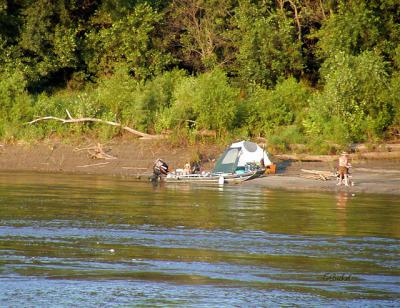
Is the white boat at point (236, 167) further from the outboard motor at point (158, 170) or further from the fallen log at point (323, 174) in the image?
the fallen log at point (323, 174)

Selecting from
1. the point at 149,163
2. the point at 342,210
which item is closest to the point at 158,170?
the point at 149,163

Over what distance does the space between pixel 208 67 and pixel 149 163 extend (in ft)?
24.0

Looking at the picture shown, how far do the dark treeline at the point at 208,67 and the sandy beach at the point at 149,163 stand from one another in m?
0.77

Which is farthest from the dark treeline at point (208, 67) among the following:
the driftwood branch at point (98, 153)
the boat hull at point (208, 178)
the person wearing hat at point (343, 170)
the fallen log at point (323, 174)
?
the person wearing hat at point (343, 170)

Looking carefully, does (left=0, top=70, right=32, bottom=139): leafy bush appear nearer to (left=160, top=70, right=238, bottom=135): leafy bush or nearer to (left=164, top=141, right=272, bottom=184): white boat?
(left=160, top=70, right=238, bottom=135): leafy bush

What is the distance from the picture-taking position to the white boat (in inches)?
1183

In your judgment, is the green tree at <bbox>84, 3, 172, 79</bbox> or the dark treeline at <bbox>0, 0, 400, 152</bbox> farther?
the green tree at <bbox>84, 3, 172, 79</bbox>

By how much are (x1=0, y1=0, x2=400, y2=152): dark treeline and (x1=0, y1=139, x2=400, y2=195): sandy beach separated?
2.54 feet

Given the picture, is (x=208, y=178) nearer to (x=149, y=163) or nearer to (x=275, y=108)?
(x=149, y=163)

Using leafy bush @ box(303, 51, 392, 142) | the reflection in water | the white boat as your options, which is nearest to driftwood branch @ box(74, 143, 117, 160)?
the white boat

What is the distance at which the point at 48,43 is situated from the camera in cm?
3997

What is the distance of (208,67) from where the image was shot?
129 feet

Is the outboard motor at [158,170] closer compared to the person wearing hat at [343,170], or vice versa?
the person wearing hat at [343,170]

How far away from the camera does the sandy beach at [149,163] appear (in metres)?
29.2
